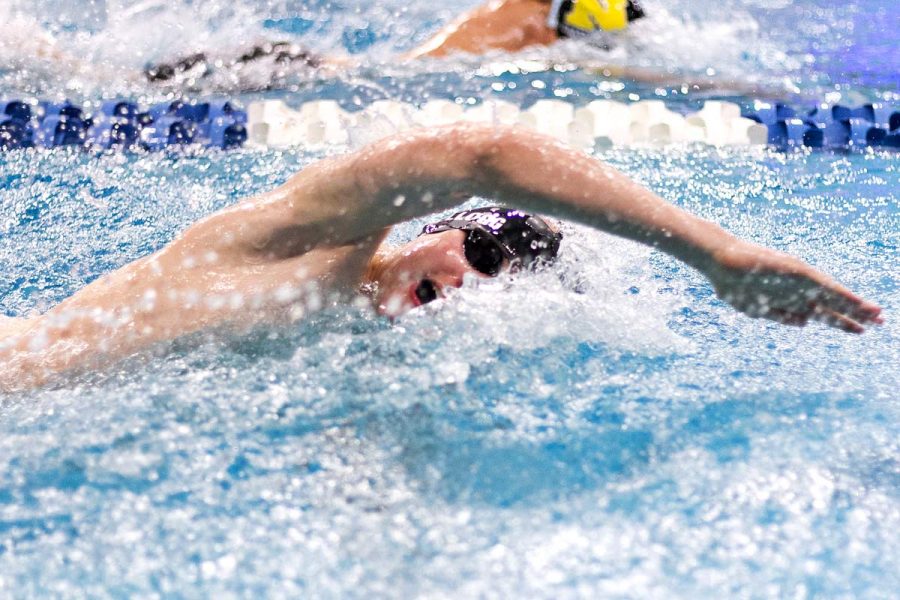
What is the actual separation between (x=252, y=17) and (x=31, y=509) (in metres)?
4.80

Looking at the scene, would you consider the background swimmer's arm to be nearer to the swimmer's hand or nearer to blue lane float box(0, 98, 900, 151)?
blue lane float box(0, 98, 900, 151)

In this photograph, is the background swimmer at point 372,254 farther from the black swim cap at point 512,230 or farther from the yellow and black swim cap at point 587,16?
the yellow and black swim cap at point 587,16

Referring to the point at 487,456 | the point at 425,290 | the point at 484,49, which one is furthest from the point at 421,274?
the point at 484,49

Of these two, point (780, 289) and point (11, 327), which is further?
point (11, 327)

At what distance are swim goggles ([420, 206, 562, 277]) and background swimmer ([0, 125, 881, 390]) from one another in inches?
0.5

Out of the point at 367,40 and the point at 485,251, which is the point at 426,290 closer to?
the point at 485,251

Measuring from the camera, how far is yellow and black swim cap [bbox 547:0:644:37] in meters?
4.49

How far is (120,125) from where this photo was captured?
3701mm

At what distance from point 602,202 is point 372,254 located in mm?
526

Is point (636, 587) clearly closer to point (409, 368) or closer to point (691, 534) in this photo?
point (691, 534)

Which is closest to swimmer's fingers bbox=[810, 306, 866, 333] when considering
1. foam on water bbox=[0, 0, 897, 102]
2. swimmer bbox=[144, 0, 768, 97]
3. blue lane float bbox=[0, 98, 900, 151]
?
blue lane float bbox=[0, 98, 900, 151]

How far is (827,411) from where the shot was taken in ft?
5.97

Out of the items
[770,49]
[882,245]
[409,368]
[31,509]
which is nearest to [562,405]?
[409,368]

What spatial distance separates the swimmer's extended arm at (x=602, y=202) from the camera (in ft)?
4.80
